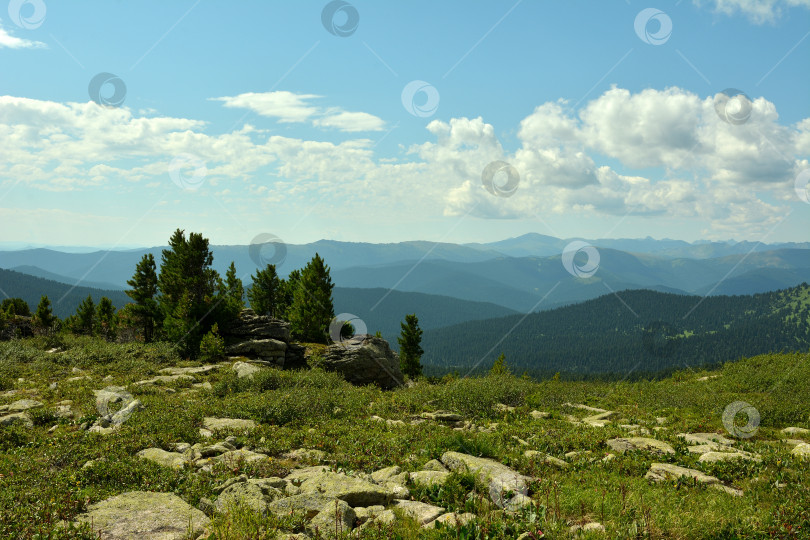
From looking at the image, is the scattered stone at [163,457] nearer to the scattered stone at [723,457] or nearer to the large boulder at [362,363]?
the scattered stone at [723,457]

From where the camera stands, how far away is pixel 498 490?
8.12 meters

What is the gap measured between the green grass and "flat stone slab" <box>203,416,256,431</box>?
46cm

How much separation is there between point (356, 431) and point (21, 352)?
26.5 m

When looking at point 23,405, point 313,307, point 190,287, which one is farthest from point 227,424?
point 313,307

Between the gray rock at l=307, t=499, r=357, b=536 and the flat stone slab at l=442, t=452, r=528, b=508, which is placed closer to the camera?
the gray rock at l=307, t=499, r=357, b=536

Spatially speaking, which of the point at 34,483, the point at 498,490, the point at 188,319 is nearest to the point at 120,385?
the point at 188,319

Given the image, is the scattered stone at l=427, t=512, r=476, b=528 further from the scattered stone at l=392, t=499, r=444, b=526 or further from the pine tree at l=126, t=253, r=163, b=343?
the pine tree at l=126, t=253, r=163, b=343

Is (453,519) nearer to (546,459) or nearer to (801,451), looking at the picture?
(546,459)

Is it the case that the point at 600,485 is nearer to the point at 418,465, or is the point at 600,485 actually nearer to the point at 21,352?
the point at 418,465

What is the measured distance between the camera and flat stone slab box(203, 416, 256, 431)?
13.4m

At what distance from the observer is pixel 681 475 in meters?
9.44

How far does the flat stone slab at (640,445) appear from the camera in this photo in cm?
1183

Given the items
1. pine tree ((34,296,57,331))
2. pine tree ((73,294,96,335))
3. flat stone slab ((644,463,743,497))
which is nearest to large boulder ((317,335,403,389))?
flat stone slab ((644,463,743,497))

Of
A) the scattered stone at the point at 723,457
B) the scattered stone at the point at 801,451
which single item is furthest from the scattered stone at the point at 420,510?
the scattered stone at the point at 801,451
